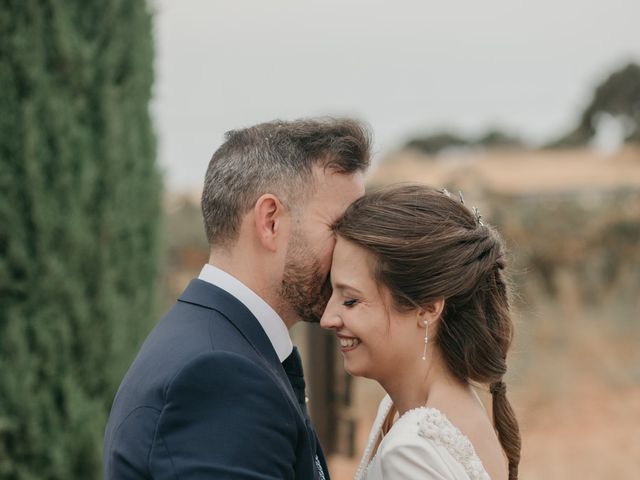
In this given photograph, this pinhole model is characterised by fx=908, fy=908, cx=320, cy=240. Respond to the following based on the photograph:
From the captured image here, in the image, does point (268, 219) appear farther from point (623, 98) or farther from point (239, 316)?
point (623, 98)

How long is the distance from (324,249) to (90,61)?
273 cm

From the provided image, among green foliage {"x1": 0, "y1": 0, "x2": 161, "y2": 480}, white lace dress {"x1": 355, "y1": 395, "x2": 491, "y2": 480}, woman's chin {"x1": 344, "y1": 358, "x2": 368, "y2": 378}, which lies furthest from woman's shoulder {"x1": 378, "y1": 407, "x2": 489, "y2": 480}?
green foliage {"x1": 0, "y1": 0, "x2": 161, "y2": 480}

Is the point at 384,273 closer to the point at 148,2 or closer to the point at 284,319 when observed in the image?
the point at 284,319

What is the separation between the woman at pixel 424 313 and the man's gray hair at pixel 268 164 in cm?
18

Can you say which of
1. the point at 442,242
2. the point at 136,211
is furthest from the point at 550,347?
the point at 442,242

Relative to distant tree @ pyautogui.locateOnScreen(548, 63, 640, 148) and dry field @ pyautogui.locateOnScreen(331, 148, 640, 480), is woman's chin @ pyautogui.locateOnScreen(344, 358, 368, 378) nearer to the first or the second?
dry field @ pyautogui.locateOnScreen(331, 148, 640, 480)

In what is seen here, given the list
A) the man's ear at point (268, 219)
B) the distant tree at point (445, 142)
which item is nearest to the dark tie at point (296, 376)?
the man's ear at point (268, 219)

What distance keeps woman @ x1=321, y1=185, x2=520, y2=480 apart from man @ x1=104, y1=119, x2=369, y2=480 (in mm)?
115

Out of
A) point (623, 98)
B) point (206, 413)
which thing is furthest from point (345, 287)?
point (623, 98)

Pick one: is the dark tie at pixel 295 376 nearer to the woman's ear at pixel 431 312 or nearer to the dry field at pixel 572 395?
the woman's ear at pixel 431 312

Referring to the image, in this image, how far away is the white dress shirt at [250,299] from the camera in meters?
2.57

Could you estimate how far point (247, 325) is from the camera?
8.02 feet

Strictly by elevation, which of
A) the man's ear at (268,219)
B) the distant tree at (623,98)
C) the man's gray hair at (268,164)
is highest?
the man's gray hair at (268,164)

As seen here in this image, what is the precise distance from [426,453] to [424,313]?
18.3 inches
